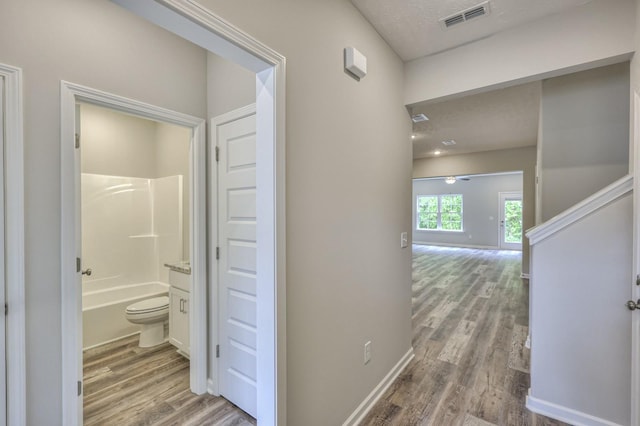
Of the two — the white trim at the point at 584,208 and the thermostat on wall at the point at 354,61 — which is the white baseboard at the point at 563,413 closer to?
the white trim at the point at 584,208

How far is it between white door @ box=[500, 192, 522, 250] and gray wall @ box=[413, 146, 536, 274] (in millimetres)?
4438

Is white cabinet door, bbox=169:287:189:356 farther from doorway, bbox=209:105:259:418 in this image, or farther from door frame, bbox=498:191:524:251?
door frame, bbox=498:191:524:251

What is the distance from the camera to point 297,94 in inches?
56.7

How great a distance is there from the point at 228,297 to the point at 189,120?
138 cm

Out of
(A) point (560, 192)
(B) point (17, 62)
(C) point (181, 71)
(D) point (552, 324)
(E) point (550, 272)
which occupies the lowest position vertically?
(D) point (552, 324)

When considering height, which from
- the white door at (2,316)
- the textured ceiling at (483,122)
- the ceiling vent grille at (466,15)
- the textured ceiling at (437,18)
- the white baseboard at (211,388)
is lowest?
the white baseboard at (211,388)

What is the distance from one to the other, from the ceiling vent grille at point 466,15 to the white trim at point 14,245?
2551mm

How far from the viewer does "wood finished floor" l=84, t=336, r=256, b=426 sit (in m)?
1.95

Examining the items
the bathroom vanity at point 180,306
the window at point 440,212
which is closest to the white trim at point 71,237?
the bathroom vanity at point 180,306

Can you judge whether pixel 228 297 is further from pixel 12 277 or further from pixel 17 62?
pixel 17 62

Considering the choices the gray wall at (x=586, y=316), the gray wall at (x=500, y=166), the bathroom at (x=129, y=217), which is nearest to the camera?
the gray wall at (x=586, y=316)

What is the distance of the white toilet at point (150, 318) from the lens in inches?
113

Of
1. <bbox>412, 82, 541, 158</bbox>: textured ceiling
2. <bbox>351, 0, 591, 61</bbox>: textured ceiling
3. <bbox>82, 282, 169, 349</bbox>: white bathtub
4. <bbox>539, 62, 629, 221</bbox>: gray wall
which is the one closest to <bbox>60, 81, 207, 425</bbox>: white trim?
<bbox>82, 282, 169, 349</bbox>: white bathtub

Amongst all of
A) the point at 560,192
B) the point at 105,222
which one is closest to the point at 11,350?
the point at 105,222
